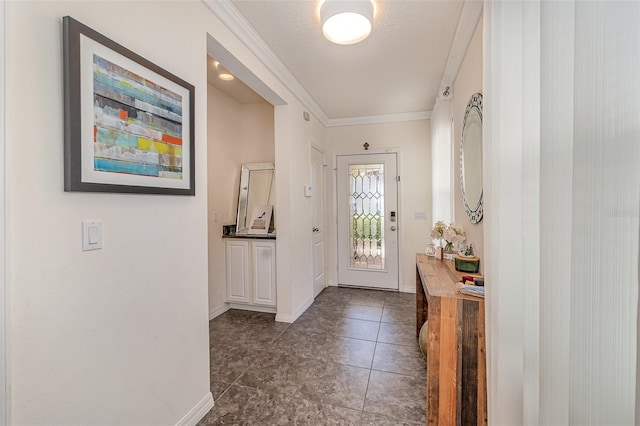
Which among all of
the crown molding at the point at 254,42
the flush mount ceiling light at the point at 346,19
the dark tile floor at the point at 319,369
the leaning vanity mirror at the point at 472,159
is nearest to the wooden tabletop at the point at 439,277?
the leaning vanity mirror at the point at 472,159

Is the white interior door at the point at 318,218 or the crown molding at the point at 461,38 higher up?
the crown molding at the point at 461,38

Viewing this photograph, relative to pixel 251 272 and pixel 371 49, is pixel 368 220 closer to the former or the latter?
pixel 251 272

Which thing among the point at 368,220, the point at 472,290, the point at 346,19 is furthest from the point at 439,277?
the point at 368,220

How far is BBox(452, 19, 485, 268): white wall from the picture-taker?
6.09 feet

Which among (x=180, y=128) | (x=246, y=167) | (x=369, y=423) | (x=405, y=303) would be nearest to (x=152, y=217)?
(x=180, y=128)

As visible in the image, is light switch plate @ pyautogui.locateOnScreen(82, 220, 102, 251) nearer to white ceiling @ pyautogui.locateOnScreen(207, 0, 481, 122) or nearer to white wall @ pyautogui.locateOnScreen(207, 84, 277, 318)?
white ceiling @ pyautogui.locateOnScreen(207, 0, 481, 122)

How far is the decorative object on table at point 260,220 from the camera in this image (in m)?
3.48

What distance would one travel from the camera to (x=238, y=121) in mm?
3738

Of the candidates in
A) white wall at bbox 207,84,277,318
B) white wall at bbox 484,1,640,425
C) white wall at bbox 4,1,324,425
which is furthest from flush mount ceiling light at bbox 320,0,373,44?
white wall at bbox 207,84,277,318

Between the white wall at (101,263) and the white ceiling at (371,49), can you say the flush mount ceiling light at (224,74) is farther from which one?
the white wall at (101,263)

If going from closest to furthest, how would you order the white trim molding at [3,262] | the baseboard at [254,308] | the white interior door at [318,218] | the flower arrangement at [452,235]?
the white trim molding at [3,262] < the flower arrangement at [452,235] < the baseboard at [254,308] < the white interior door at [318,218]

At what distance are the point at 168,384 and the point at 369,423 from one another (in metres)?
1.13

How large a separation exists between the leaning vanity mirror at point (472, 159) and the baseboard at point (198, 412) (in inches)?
81.8

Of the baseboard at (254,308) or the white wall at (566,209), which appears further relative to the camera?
the baseboard at (254,308)
